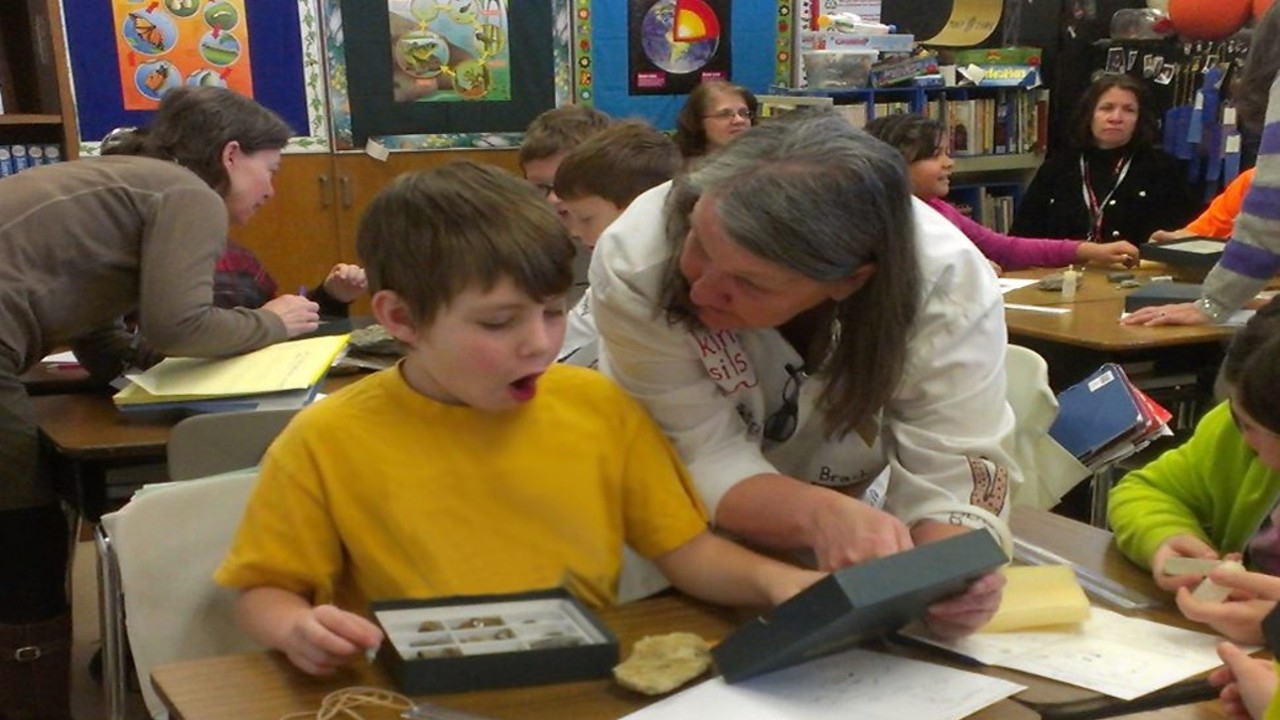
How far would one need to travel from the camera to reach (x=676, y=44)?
5.35 meters

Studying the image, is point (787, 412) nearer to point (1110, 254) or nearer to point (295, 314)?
point (295, 314)

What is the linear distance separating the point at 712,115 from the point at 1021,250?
1212mm

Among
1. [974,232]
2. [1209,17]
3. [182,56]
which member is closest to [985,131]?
[1209,17]

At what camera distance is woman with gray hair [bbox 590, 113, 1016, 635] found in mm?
1292

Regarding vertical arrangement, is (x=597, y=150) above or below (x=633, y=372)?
above

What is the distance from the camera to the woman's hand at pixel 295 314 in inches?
101

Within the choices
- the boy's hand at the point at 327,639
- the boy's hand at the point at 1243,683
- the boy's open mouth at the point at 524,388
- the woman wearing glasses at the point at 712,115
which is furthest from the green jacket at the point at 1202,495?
the woman wearing glasses at the point at 712,115

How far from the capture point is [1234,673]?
3.70ft

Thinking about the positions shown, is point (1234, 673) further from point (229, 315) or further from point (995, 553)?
point (229, 315)

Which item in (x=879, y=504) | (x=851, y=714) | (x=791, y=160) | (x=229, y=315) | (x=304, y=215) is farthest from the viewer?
(x=304, y=215)

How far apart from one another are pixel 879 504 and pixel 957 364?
22 centimetres

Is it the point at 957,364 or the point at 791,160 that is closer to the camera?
the point at 791,160

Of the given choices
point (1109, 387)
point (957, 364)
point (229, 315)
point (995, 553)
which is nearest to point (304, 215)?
point (229, 315)

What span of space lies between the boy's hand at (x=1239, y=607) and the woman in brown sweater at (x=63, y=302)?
1.78 metres
